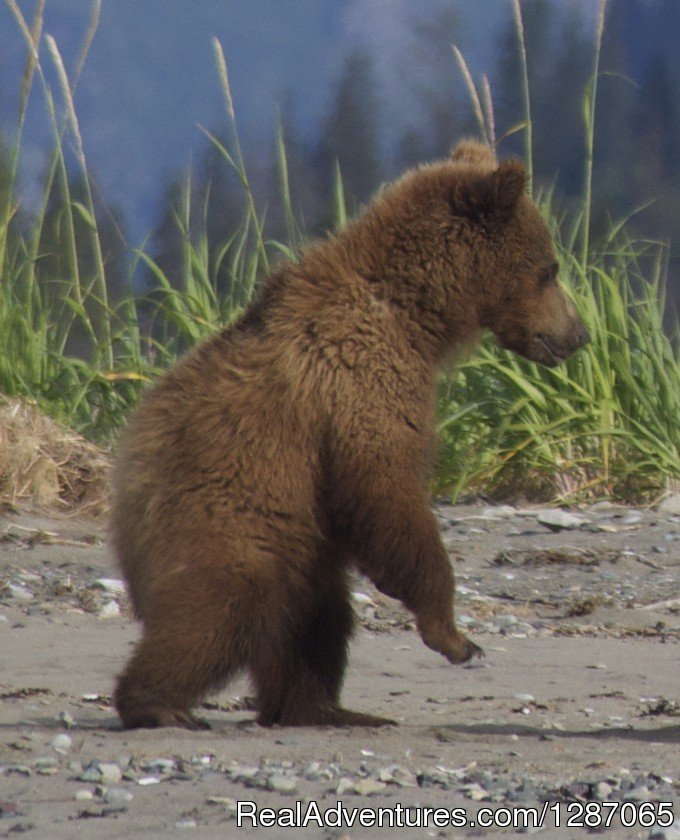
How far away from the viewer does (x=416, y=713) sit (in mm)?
4312

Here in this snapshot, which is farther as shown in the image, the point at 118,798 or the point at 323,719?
the point at 323,719

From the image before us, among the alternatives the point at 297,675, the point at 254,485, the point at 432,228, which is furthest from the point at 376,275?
the point at 297,675

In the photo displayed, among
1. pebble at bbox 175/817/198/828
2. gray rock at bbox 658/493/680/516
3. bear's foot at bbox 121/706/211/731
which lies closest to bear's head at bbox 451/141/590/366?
bear's foot at bbox 121/706/211/731

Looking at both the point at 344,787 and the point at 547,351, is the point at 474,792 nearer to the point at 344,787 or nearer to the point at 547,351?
the point at 344,787

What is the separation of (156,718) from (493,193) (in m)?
1.74

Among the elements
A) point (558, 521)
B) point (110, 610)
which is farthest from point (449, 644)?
point (558, 521)

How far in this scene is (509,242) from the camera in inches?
170

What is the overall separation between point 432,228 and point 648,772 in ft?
5.53

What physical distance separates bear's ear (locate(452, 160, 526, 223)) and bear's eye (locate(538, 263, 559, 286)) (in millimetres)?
237

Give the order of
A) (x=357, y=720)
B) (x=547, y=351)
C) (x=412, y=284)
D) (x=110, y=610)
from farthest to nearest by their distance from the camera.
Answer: (x=110, y=610) < (x=547, y=351) < (x=412, y=284) < (x=357, y=720)

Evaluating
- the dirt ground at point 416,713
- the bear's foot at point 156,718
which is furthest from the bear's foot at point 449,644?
the bear's foot at point 156,718

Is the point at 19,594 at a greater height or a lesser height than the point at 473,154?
lesser

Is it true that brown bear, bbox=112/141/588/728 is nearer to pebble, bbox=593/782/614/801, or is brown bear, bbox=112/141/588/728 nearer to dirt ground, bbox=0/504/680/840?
dirt ground, bbox=0/504/680/840

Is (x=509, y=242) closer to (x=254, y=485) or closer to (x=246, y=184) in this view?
(x=254, y=485)
